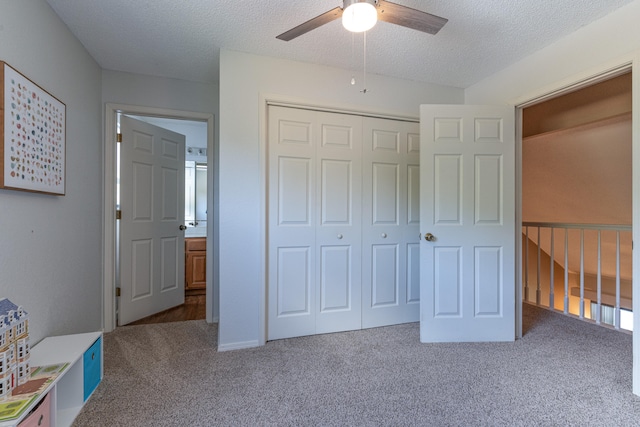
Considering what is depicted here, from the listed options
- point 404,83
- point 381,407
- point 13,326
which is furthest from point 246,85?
point 381,407

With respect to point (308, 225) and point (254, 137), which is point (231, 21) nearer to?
point (254, 137)

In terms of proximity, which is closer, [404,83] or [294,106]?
[294,106]

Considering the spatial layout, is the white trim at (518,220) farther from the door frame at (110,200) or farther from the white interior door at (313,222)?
the door frame at (110,200)

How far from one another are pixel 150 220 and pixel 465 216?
2967 millimetres

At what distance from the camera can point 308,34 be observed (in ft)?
→ 6.66

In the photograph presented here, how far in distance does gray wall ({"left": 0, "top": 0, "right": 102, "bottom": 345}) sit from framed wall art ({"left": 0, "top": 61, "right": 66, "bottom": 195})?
0.24 ft

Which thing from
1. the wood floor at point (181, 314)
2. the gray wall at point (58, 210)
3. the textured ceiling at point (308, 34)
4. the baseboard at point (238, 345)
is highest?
the textured ceiling at point (308, 34)

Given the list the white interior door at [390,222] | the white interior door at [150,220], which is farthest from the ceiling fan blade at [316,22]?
the white interior door at [150,220]

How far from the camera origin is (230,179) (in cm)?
224

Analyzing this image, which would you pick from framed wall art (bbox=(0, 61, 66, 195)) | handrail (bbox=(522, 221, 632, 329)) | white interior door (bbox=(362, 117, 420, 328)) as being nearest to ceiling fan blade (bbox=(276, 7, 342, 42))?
white interior door (bbox=(362, 117, 420, 328))

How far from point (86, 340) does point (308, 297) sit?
1479mm


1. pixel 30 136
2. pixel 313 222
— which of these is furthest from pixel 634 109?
pixel 30 136

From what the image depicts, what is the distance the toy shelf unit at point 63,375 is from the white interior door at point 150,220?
1117mm

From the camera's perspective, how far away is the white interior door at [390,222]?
2643 mm
